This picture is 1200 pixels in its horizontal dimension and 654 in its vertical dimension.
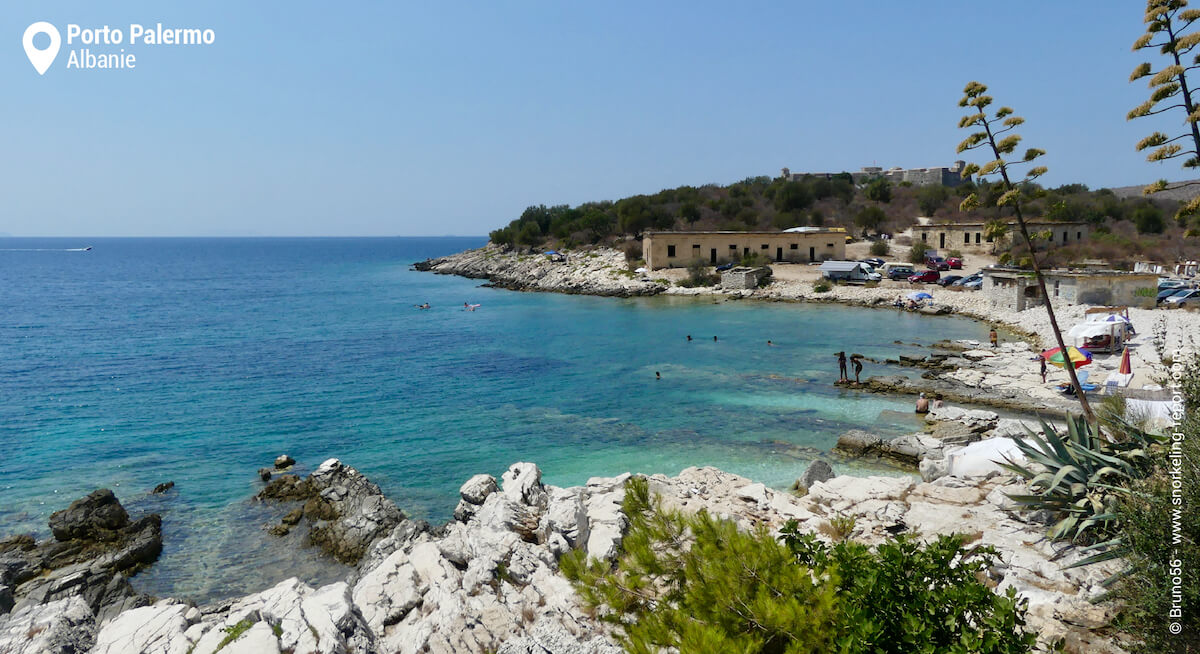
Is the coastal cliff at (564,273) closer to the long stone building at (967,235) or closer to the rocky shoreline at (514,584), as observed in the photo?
the long stone building at (967,235)

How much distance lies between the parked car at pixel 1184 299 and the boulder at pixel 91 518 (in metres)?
42.5

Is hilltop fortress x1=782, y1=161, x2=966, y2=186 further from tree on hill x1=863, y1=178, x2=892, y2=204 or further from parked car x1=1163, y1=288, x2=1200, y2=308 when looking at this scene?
parked car x1=1163, y1=288, x2=1200, y2=308

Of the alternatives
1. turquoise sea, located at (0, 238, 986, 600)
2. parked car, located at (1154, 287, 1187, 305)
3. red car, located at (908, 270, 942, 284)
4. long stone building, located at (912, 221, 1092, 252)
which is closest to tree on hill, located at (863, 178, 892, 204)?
long stone building, located at (912, 221, 1092, 252)

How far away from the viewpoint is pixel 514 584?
30.8 feet

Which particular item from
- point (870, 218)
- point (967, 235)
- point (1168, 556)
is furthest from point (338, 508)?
point (870, 218)

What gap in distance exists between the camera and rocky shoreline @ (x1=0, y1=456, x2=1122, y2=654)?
296 inches

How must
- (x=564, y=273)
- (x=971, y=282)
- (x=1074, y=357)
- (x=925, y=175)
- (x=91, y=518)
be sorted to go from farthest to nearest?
(x=925, y=175) → (x=564, y=273) → (x=971, y=282) → (x=1074, y=357) → (x=91, y=518)

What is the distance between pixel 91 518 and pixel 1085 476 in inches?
778

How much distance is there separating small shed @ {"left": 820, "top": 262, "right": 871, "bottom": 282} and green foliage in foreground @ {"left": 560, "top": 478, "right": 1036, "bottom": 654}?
51965mm

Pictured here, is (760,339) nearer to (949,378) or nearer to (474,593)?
(949,378)

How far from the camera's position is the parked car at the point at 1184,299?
3095 cm

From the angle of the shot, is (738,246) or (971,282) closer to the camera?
(971,282)

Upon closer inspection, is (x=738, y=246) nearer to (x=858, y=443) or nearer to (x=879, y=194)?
(x=879, y=194)

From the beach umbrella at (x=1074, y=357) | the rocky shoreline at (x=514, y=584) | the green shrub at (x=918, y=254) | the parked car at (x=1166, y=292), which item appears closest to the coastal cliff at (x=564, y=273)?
the green shrub at (x=918, y=254)
